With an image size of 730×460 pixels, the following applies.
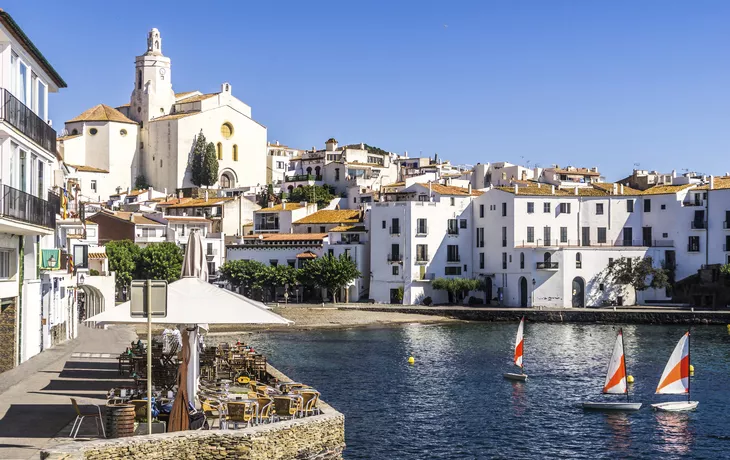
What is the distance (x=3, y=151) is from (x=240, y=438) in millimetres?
11895

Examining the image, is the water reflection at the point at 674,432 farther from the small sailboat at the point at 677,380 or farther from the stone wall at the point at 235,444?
the stone wall at the point at 235,444

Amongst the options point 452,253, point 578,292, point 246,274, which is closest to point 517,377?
point 578,292

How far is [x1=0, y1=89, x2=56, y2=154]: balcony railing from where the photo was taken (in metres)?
26.0

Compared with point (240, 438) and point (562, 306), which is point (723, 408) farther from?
point (562, 306)

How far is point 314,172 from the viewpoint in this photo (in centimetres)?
12638

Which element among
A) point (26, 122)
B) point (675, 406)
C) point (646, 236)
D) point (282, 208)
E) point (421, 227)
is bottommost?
point (675, 406)

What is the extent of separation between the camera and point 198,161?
12638 cm

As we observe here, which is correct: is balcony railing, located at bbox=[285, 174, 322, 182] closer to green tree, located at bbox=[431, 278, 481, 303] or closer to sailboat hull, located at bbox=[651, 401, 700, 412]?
green tree, located at bbox=[431, 278, 481, 303]

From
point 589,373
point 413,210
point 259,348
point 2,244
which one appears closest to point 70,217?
point 259,348

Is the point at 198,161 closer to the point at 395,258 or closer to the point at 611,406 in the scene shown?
the point at 395,258

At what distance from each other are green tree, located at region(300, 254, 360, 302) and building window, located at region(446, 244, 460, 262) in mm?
8360

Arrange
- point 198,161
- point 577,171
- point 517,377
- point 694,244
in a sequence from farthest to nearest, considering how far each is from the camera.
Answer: point 198,161 → point 577,171 → point 694,244 → point 517,377

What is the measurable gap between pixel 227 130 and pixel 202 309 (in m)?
115

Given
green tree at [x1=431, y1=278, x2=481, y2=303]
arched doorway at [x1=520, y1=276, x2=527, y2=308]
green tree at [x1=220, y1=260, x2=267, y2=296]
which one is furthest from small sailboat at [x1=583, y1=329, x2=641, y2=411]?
green tree at [x1=220, y1=260, x2=267, y2=296]
